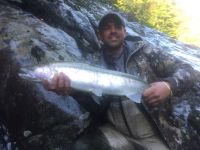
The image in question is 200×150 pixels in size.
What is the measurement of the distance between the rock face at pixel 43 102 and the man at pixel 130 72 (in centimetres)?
25

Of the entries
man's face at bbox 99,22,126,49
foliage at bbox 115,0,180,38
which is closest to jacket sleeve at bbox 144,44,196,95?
man's face at bbox 99,22,126,49

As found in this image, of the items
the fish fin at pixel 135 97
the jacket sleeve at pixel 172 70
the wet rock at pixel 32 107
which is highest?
the jacket sleeve at pixel 172 70

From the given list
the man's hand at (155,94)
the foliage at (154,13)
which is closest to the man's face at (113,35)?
the man's hand at (155,94)

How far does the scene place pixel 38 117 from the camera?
5383mm

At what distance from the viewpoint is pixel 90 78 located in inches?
165

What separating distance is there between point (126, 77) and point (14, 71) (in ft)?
6.22

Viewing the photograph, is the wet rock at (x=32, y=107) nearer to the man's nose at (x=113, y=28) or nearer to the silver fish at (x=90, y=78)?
the silver fish at (x=90, y=78)

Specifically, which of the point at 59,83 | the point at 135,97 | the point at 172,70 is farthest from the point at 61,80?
the point at 172,70

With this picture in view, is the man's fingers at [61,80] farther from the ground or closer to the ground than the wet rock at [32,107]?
farther from the ground

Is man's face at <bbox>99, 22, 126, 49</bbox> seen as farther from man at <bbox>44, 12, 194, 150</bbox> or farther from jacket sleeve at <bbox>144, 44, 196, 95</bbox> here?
jacket sleeve at <bbox>144, 44, 196, 95</bbox>

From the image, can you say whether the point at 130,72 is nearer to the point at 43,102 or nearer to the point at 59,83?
the point at 59,83

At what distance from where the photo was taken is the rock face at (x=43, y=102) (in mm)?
5367

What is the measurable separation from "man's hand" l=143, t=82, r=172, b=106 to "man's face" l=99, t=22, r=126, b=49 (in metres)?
0.85

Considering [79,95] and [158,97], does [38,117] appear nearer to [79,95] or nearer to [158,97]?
[79,95]
